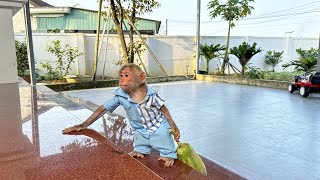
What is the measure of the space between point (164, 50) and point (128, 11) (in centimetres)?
226

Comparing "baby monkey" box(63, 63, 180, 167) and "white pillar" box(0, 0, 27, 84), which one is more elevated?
"white pillar" box(0, 0, 27, 84)

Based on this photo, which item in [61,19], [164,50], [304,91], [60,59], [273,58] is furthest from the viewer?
[61,19]

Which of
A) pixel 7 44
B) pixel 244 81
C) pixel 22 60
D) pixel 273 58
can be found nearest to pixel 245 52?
pixel 244 81

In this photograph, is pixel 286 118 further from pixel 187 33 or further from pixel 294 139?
pixel 187 33

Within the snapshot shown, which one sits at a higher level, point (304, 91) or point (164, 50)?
point (164, 50)

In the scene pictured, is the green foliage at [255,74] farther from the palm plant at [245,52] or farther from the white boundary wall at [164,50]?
the white boundary wall at [164,50]

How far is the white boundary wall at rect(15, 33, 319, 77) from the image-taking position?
30.5ft

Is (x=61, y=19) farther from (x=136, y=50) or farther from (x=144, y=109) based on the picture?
(x=144, y=109)

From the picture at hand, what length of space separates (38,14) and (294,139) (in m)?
12.3

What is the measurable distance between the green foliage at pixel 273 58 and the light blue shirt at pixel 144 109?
35.8ft

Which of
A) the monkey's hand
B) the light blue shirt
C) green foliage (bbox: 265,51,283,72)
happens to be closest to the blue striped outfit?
the light blue shirt

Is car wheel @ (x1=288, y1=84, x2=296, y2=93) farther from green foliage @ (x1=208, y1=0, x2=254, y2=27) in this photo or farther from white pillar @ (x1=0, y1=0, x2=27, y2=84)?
white pillar @ (x1=0, y1=0, x2=27, y2=84)

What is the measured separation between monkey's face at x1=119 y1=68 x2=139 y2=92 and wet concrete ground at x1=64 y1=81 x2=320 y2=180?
4.90ft

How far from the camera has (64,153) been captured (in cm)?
134
